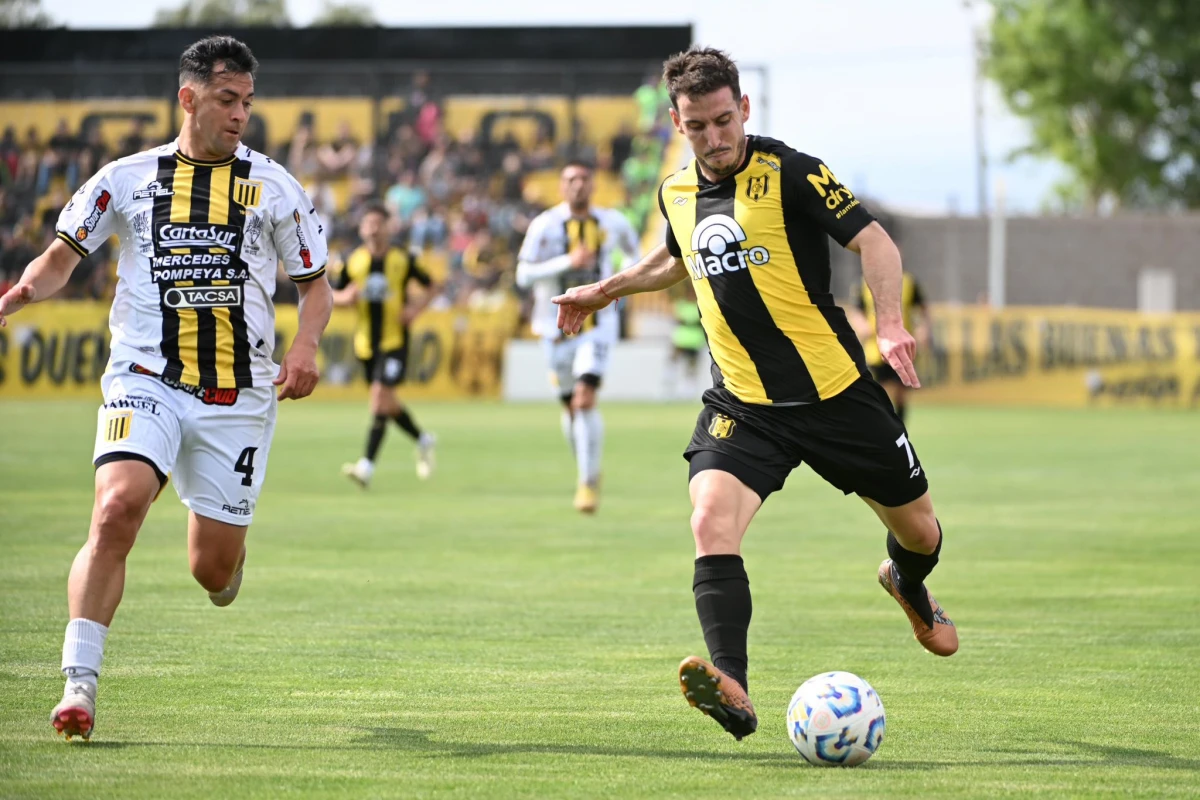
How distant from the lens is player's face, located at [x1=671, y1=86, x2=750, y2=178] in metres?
5.77

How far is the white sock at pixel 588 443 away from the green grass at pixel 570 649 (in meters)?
0.39

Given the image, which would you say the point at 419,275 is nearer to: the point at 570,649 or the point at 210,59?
the point at 570,649

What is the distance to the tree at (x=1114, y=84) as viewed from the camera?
5944 centimetres

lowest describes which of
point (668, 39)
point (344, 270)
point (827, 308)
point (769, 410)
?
point (769, 410)

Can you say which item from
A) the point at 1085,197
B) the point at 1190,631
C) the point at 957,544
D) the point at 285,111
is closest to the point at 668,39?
the point at 285,111

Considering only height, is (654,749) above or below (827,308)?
below

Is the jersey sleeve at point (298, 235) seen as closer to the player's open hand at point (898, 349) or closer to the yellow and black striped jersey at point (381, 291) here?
the player's open hand at point (898, 349)

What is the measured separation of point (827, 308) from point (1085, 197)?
206 ft

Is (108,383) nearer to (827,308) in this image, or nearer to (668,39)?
(827,308)

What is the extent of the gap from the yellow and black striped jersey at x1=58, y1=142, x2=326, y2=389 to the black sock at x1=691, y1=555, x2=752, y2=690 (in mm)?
1806

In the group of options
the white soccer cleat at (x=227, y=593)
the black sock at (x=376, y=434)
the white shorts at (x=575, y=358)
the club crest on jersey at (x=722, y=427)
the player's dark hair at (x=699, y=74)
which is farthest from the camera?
the black sock at (x=376, y=434)

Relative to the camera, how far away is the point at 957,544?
11805 millimetres

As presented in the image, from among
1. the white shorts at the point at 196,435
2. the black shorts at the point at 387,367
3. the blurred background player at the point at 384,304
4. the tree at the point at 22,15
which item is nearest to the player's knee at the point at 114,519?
the white shorts at the point at 196,435

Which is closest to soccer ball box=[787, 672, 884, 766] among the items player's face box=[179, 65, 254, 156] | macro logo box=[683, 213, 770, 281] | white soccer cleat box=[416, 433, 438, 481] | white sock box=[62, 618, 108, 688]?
macro logo box=[683, 213, 770, 281]
